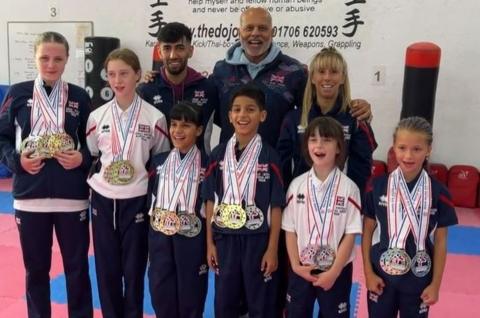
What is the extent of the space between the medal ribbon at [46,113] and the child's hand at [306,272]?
1.53 metres

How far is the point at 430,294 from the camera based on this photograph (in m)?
2.39

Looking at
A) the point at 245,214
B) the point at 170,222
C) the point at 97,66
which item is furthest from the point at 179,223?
the point at 97,66

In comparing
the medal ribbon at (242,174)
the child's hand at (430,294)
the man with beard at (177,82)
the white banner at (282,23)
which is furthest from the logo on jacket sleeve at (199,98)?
the white banner at (282,23)

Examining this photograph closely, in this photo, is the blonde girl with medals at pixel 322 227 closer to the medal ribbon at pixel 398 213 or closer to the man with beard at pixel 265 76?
the medal ribbon at pixel 398 213

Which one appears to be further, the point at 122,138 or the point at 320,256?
the point at 122,138

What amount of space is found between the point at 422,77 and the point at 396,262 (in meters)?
4.07

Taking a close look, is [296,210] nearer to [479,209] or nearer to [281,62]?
[281,62]

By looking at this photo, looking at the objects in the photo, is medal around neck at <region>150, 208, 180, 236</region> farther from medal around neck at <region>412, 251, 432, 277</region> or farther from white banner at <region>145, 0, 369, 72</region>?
white banner at <region>145, 0, 369, 72</region>

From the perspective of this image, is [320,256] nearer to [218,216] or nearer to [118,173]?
[218,216]

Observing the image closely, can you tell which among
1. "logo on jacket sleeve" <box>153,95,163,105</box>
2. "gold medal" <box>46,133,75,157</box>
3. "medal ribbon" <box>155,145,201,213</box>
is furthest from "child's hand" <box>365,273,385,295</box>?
"gold medal" <box>46,133,75,157</box>

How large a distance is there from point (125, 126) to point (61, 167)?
43 centimetres

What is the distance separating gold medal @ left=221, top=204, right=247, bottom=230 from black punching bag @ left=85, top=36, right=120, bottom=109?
531 cm

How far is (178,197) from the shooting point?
2742 mm

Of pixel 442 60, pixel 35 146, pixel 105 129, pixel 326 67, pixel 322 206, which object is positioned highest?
pixel 442 60
